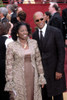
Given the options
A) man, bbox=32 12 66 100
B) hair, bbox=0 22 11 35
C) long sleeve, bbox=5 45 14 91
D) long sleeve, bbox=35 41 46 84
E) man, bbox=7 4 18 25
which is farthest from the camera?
man, bbox=7 4 18 25

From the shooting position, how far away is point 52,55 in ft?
14.3

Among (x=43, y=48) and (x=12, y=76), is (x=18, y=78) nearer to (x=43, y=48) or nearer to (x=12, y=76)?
(x=12, y=76)

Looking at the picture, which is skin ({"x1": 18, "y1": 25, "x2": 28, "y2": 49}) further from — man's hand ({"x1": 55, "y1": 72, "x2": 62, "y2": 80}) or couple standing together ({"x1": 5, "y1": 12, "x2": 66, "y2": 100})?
man's hand ({"x1": 55, "y1": 72, "x2": 62, "y2": 80})

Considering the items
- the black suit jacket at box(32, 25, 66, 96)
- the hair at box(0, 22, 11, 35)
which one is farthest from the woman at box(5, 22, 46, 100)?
the hair at box(0, 22, 11, 35)

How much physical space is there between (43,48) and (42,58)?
16 cm

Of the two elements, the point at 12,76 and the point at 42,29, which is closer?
the point at 12,76

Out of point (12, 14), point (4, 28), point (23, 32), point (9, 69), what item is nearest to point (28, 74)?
point (9, 69)

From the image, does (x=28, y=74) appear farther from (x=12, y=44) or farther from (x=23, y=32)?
(x=23, y=32)

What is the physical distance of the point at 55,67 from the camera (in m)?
4.40

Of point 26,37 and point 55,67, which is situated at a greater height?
point 26,37

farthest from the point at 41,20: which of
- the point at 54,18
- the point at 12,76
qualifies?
the point at 54,18

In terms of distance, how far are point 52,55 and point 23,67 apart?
63 centimetres

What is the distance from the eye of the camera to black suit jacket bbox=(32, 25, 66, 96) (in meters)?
4.29

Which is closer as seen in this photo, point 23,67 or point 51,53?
point 23,67
